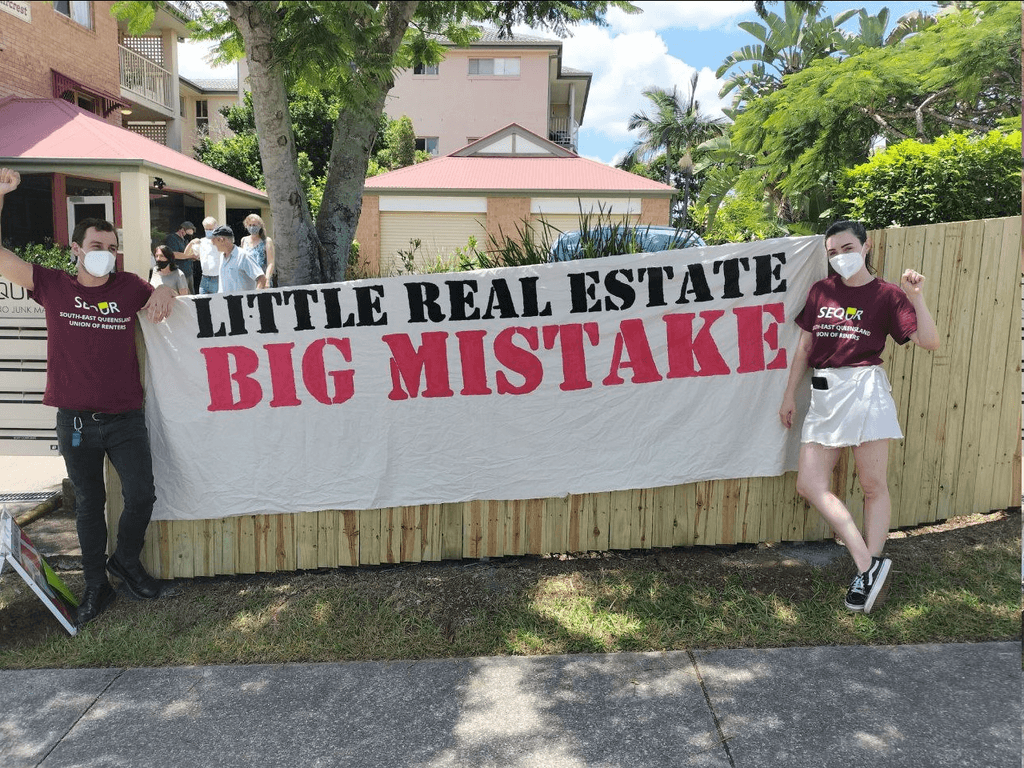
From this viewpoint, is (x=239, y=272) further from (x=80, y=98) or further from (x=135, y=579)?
(x=80, y=98)

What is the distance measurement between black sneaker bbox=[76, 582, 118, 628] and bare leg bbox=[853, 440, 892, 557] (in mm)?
3960

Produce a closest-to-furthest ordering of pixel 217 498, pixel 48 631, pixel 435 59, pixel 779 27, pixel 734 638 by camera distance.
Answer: pixel 734 638 < pixel 48 631 < pixel 217 498 < pixel 435 59 < pixel 779 27

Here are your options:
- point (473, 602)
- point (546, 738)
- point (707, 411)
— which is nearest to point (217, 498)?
point (473, 602)

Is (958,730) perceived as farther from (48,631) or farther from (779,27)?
(779,27)

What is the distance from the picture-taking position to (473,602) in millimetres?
4289

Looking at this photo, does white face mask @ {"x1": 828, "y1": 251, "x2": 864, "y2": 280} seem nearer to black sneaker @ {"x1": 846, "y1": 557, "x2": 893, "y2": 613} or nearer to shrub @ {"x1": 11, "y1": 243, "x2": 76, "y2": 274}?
black sneaker @ {"x1": 846, "y1": 557, "x2": 893, "y2": 613}

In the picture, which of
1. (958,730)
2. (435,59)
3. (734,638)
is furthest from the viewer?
(435,59)

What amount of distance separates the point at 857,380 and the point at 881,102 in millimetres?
7846

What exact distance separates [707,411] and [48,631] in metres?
3.62

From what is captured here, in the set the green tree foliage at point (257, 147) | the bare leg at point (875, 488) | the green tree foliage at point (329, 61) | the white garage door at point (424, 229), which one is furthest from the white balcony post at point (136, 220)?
the bare leg at point (875, 488)

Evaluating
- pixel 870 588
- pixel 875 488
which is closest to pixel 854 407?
pixel 875 488

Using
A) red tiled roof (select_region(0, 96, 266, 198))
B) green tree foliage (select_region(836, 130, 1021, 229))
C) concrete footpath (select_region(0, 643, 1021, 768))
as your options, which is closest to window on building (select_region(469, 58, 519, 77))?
red tiled roof (select_region(0, 96, 266, 198))

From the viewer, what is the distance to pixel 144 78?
927 inches

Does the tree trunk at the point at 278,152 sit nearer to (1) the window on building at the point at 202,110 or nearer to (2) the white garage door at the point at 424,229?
(2) the white garage door at the point at 424,229
